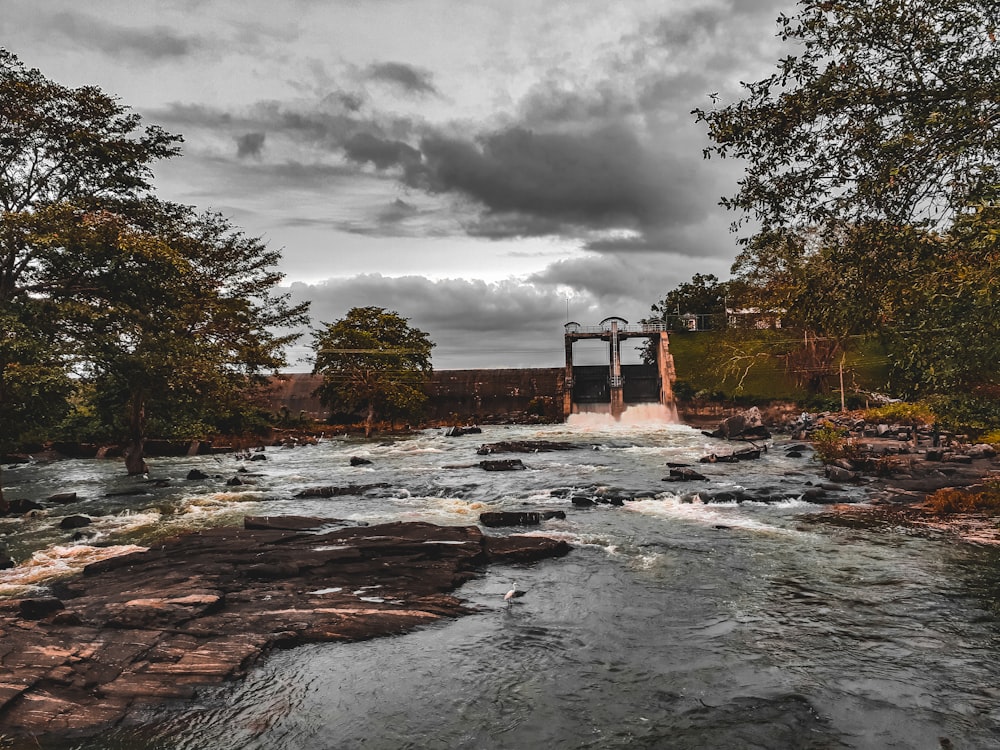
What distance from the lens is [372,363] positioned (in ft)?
166

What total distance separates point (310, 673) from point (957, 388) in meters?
12.0

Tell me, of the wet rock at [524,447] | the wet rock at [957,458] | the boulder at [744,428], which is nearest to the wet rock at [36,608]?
the wet rock at [524,447]

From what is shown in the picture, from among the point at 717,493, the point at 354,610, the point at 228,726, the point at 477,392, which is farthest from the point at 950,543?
the point at 477,392

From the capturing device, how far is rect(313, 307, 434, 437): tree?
49.8m

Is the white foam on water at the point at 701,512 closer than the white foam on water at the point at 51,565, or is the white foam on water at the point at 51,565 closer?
the white foam on water at the point at 51,565

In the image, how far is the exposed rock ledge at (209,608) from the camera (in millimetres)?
6758

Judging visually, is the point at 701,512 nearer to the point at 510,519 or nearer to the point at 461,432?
the point at 510,519

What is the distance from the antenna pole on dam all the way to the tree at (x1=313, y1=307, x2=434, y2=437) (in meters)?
14.9

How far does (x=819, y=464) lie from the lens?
25.1 metres

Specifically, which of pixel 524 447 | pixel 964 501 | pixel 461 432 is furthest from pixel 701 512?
pixel 461 432

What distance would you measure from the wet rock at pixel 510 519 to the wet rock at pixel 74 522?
35.2 ft

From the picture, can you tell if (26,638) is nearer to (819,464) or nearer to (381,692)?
(381,692)

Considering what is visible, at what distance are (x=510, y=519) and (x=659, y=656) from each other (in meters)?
8.22

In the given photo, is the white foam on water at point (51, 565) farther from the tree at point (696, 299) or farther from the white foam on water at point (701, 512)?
the tree at point (696, 299)
